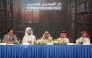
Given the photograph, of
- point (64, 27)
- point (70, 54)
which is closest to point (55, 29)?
point (64, 27)

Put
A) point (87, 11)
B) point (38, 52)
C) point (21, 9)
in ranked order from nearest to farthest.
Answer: point (38, 52), point (87, 11), point (21, 9)

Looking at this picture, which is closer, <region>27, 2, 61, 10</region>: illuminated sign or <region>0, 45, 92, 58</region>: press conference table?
<region>0, 45, 92, 58</region>: press conference table

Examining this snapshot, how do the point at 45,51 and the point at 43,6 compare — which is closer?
the point at 45,51

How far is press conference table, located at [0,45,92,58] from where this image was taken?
480cm

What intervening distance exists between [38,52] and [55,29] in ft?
10.3

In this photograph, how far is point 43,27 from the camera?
784cm

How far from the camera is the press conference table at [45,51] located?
4.80 meters

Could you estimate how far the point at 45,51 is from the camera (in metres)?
4.83

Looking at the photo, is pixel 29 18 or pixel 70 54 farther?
pixel 29 18

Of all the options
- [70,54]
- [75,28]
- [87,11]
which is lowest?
[70,54]

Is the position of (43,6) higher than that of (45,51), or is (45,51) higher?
(43,6)

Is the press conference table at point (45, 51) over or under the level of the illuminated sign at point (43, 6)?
under

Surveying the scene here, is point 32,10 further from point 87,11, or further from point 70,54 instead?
point 70,54

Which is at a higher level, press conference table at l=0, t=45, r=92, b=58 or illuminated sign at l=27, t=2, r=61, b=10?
illuminated sign at l=27, t=2, r=61, b=10
